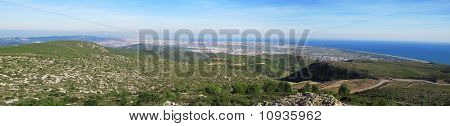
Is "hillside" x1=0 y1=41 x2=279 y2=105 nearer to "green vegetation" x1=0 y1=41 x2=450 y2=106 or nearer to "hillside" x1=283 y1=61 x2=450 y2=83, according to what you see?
"green vegetation" x1=0 y1=41 x2=450 y2=106

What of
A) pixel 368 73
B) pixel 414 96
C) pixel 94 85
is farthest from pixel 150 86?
pixel 368 73

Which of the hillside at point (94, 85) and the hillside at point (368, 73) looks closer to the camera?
the hillside at point (94, 85)

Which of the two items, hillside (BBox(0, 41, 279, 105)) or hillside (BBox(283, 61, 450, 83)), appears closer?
hillside (BBox(0, 41, 279, 105))

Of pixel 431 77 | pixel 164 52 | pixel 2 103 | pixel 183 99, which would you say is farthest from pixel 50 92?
pixel 164 52

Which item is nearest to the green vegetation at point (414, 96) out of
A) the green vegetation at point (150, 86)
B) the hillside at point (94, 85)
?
the green vegetation at point (150, 86)

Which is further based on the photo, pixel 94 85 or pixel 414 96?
pixel 94 85

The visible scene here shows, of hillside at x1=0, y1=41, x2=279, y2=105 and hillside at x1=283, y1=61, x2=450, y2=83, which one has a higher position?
hillside at x1=0, y1=41, x2=279, y2=105

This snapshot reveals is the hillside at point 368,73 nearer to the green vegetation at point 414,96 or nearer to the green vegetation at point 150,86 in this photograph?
the green vegetation at point 150,86

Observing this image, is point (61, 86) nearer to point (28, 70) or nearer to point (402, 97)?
point (28, 70)

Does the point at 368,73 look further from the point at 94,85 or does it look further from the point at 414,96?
the point at 94,85

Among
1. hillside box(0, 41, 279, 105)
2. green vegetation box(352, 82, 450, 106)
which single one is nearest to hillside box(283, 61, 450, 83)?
hillside box(0, 41, 279, 105)

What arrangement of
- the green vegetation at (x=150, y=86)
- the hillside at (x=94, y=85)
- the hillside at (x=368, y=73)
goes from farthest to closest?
the hillside at (x=368, y=73)
the green vegetation at (x=150, y=86)
the hillside at (x=94, y=85)
